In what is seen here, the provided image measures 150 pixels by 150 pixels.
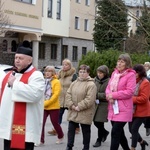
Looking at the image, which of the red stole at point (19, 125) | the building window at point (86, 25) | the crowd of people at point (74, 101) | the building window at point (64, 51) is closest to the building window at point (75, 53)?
the building window at point (64, 51)

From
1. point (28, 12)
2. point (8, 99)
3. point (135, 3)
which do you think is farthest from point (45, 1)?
point (8, 99)

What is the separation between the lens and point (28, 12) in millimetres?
37469

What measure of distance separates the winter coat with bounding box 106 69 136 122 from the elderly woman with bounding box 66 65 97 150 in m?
0.78

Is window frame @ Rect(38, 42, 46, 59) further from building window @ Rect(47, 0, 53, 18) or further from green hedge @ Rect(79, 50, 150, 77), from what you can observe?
green hedge @ Rect(79, 50, 150, 77)

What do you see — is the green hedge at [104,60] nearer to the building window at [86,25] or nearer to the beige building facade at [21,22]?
the beige building facade at [21,22]

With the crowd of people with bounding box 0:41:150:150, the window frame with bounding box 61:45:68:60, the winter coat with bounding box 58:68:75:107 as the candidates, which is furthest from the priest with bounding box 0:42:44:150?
the window frame with bounding box 61:45:68:60

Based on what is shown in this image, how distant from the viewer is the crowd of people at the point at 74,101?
536 centimetres

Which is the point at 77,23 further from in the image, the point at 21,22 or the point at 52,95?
the point at 52,95

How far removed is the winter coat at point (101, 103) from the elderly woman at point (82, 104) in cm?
74

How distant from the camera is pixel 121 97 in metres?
7.38

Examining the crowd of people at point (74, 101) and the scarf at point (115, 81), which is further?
the scarf at point (115, 81)

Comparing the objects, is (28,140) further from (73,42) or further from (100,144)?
(73,42)

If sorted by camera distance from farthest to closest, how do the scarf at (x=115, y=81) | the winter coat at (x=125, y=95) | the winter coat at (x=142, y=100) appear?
the winter coat at (x=142, y=100)
the scarf at (x=115, y=81)
the winter coat at (x=125, y=95)

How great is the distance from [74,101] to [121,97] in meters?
1.20
